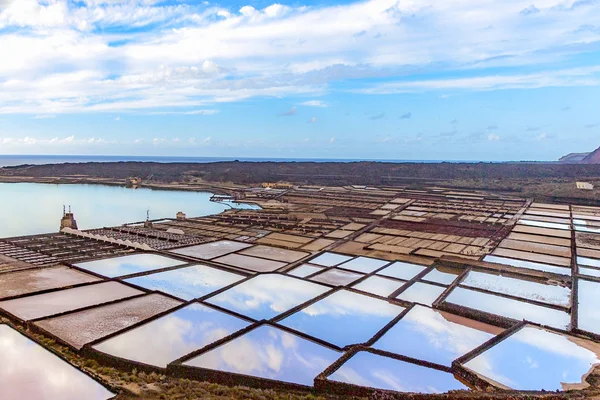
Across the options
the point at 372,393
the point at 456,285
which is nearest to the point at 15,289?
the point at 372,393

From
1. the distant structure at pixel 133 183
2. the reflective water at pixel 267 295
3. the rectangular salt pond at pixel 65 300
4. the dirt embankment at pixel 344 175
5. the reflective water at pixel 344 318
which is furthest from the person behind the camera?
the distant structure at pixel 133 183

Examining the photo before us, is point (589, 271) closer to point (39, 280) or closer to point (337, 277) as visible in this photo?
point (337, 277)

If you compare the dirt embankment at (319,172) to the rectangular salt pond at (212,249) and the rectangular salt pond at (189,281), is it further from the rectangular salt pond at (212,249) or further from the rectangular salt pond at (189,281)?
the rectangular salt pond at (189,281)

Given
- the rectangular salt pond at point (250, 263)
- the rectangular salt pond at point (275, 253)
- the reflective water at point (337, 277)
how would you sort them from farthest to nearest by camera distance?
the rectangular salt pond at point (275, 253) → the rectangular salt pond at point (250, 263) → the reflective water at point (337, 277)

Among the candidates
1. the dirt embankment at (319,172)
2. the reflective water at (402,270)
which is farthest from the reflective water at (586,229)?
the dirt embankment at (319,172)

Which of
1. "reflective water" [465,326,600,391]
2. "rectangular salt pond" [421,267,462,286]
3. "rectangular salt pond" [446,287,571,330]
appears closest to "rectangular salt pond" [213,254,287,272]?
"rectangular salt pond" [421,267,462,286]

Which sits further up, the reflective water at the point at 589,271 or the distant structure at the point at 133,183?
the distant structure at the point at 133,183
